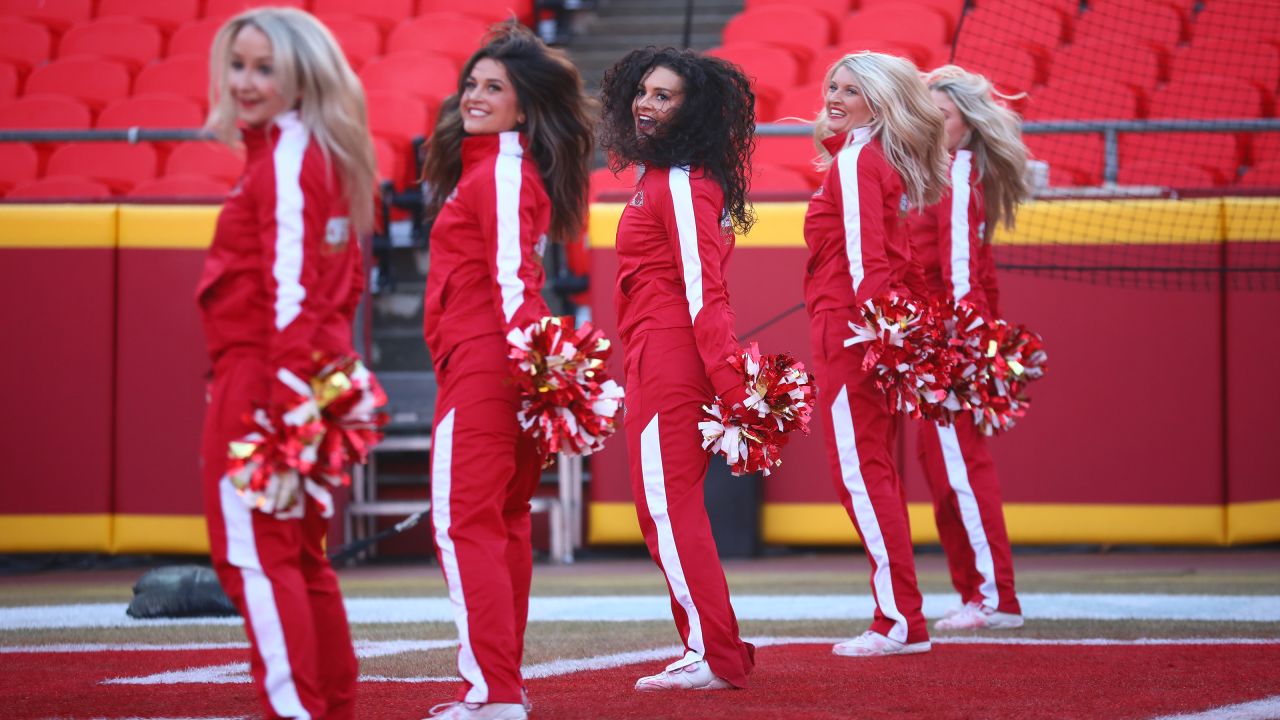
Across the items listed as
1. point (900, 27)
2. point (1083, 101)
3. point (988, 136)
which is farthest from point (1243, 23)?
point (988, 136)

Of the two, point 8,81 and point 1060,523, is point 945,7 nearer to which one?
point 1060,523

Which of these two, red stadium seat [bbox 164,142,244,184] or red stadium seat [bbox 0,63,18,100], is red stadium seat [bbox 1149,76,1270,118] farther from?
red stadium seat [bbox 0,63,18,100]

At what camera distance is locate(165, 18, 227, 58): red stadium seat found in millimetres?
11977

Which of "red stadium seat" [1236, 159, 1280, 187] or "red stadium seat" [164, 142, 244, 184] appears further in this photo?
"red stadium seat" [164, 142, 244, 184]

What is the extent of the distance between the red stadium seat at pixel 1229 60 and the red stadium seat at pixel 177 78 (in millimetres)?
7162

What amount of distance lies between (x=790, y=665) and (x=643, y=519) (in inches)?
31.6

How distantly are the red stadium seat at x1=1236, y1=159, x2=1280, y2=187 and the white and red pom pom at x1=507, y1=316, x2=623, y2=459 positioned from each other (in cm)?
667

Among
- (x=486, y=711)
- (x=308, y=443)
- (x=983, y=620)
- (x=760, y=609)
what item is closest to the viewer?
(x=308, y=443)

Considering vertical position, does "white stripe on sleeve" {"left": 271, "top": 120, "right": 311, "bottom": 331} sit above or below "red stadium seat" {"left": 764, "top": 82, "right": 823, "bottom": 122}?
below

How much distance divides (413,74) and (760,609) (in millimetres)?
6075

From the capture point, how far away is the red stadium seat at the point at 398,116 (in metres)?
10.2

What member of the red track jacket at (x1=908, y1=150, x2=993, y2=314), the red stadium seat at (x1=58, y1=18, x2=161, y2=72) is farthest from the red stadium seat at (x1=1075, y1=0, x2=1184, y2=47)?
the red stadium seat at (x1=58, y1=18, x2=161, y2=72)

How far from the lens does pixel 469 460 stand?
143 inches

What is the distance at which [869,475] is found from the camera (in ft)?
16.3
